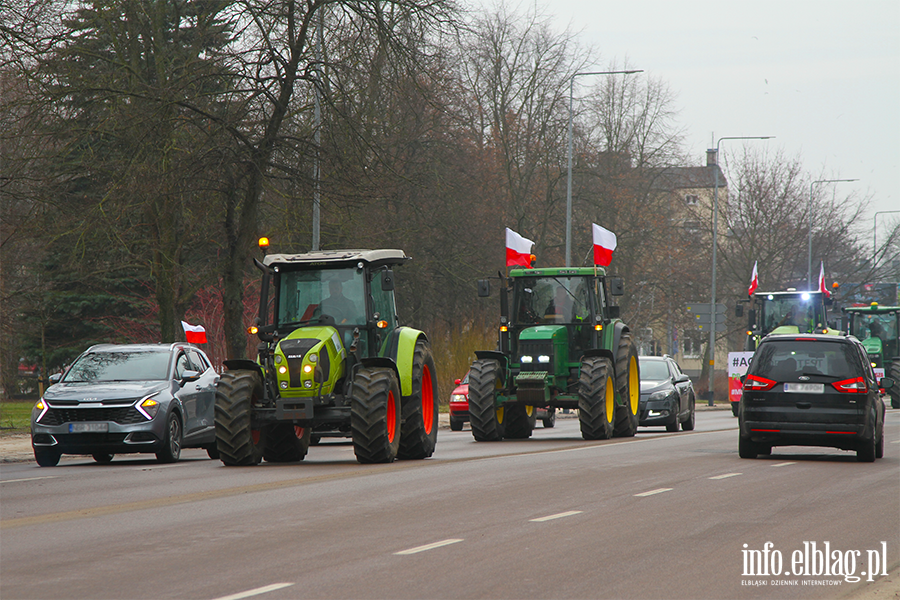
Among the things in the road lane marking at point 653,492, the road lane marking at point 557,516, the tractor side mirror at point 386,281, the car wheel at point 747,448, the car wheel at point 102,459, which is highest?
the tractor side mirror at point 386,281

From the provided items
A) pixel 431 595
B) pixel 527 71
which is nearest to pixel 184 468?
pixel 431 595

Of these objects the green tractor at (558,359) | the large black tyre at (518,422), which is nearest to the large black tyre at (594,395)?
the green tractor at (558,359)

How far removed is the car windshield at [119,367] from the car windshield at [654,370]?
40.5ft

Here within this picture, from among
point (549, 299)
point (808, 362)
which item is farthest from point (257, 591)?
point (549, 299)

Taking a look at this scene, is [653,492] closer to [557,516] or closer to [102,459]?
[557,516]

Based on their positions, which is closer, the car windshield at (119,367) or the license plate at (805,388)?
the license plate at (805,388)

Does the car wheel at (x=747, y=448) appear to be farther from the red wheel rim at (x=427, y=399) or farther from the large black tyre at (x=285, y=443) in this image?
the large black tyre at (x=285, y=443)

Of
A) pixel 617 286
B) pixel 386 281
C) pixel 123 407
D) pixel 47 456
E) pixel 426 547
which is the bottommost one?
pixel 47 456

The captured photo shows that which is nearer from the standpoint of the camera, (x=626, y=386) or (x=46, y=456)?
(x=46, y=456)

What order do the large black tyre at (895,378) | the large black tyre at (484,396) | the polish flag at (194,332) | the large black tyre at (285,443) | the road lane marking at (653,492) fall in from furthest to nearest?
the large black tyre at (895,378) → the polish flag at (194,332) → the large black tyre at (484,396) → the large black tyre at (285,443) → the road lane marking at (653,492)

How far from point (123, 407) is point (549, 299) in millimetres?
8506

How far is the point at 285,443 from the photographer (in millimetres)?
17172

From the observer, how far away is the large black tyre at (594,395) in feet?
67.4

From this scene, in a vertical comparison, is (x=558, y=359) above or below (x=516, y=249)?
below
